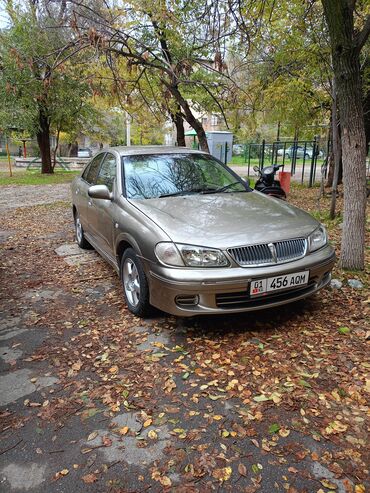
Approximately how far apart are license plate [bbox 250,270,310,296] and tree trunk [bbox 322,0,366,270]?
→ 4.57ft

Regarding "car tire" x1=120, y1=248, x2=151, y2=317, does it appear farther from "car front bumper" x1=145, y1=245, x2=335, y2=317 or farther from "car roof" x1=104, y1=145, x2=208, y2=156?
"car roof" x1=104, y1=145, x2=208, y2=156

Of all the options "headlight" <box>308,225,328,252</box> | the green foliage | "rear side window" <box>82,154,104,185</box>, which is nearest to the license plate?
"headlight" <box>308,225,328,252</box>

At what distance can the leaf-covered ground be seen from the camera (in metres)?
2.04

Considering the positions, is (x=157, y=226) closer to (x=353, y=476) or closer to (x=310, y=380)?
(x=310, y=380)

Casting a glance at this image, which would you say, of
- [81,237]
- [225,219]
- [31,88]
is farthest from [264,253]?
[31,88]

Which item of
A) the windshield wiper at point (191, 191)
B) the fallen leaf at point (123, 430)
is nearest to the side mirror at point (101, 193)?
the windshield wiper at point (191, 191)

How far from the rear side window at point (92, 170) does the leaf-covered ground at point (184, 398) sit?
1882 mm

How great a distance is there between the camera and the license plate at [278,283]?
3107 mm

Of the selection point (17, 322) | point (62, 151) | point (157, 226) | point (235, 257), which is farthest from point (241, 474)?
point (62, 151)

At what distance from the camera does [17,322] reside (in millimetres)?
3846

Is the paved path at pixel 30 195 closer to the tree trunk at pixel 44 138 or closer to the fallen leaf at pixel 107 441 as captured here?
the tree trunk at pixel 44 138

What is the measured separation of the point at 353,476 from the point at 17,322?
10.3ft

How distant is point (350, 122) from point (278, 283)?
209 cm

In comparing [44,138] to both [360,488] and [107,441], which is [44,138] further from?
[360,488]
